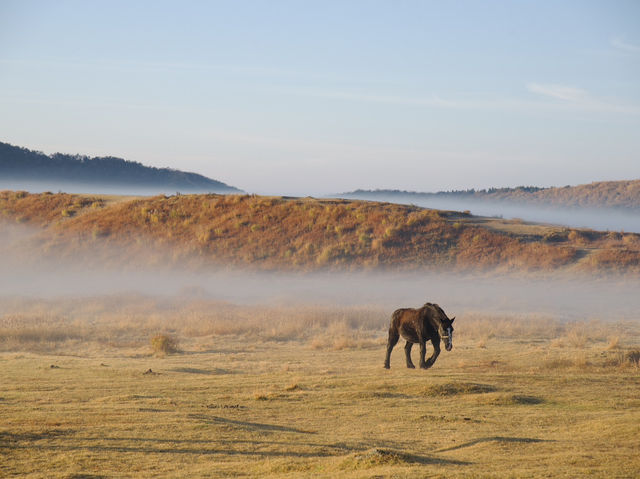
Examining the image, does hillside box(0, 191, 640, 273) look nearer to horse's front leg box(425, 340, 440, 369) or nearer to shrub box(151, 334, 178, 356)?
shrub box(151, 334, 178, 356)

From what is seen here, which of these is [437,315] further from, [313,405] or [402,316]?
[313,405]

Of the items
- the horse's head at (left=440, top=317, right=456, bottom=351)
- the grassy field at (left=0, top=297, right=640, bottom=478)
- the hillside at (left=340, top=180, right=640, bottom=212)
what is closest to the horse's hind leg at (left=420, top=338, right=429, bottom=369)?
the grassy field at (left=0, top=297, right=640, bottom=478)

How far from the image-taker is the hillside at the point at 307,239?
51.6m

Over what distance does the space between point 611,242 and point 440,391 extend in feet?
146

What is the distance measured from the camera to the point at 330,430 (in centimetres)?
1257

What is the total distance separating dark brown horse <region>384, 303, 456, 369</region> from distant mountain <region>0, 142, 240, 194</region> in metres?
111

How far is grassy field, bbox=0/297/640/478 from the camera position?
982cm

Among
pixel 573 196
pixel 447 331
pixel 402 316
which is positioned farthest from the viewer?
pixel 573 196

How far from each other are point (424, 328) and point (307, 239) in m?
37.6

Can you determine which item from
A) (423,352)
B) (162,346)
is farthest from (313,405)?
(162,346)

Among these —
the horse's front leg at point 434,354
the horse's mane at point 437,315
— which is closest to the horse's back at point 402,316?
the horse's mane at point 437,315

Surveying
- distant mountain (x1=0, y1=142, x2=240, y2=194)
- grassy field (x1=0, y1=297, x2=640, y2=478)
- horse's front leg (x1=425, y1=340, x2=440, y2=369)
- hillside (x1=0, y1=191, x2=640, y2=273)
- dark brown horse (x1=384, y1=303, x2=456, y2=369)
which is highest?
distant mountain (x1=0, y1=142, x2=240, y2=194)

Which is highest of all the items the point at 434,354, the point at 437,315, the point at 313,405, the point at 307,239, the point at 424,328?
the point at 307,239

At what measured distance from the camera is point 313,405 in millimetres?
14586
